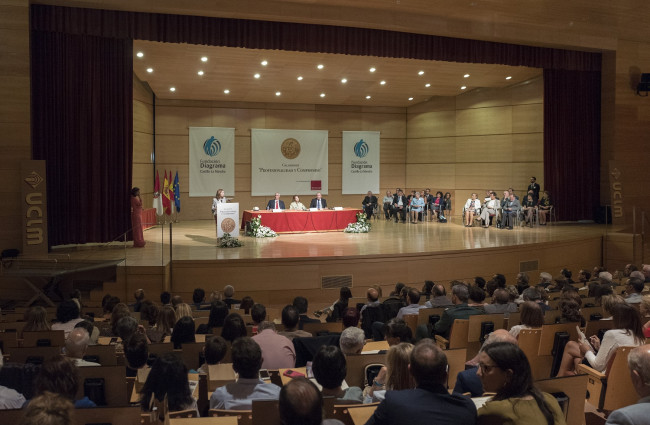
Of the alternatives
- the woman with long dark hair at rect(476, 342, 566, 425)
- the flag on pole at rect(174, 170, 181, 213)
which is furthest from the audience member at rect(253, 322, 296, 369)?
the flag on pole at rect(174, 170, 181, 213)

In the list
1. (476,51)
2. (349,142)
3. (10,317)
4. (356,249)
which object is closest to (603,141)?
(476,51)

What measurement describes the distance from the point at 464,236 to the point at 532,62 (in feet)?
16.0

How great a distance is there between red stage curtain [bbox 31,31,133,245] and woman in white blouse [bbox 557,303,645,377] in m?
9.59

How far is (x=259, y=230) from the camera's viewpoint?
47.2ft

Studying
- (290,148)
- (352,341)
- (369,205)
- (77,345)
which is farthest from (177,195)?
(352,341)

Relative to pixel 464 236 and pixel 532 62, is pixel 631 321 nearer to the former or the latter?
pixel 464 236

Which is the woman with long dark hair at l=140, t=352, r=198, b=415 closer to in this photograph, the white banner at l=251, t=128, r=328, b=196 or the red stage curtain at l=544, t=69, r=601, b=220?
the red stage curtain at l=544, t=69, r=601, b=220

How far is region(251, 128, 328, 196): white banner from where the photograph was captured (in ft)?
63.0

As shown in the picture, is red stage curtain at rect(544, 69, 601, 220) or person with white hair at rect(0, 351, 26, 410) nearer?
person with white hair at rect(0, 351, 26, 410)

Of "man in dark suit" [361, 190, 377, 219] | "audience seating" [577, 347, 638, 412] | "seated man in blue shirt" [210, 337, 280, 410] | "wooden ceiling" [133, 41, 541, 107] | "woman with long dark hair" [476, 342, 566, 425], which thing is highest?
"wooden ceiling" [133, 41, 541, 107]

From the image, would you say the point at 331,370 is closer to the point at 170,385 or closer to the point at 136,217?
the point at 170,385

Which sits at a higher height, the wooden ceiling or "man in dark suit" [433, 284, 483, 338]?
the wooden ceiling

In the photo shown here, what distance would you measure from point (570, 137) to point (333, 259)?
30.4ft

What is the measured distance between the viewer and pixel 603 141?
55.4 feet
